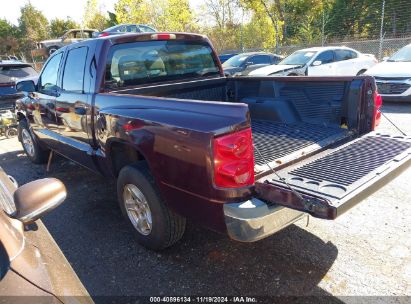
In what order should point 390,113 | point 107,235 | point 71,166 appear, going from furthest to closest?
point 390,113
point 71,166
point 107,235

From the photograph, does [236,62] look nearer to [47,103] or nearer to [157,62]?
[47,103]

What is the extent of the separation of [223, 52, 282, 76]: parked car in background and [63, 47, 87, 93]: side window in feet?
28.8

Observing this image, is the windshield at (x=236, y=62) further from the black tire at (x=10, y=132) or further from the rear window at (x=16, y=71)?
the black tire at (x=10, y=132)

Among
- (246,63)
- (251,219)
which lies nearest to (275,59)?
(246,63)

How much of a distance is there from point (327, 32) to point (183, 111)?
794 inches

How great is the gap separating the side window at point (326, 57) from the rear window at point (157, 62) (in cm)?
805

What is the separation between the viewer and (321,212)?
2.04 meters

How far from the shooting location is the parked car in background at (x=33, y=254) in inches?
53.4

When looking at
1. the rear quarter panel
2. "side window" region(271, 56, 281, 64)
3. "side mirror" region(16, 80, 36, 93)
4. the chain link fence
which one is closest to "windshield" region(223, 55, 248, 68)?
"side window" region(271, 56, 281, 64)

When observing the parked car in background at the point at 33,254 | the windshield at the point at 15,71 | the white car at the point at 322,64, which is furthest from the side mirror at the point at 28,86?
the white car at the point at 322,64

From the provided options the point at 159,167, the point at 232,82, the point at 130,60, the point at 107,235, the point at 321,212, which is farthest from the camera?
the point at 232,82

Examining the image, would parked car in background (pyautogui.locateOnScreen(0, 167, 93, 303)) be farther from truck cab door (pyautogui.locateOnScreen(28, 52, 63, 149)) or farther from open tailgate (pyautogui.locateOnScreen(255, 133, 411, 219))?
truck cab door (pyautogui.locateOnScreen(28, 52, 63, 149))

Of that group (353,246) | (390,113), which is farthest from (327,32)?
(353,246)

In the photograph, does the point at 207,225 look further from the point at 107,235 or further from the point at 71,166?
the point at 71,166
